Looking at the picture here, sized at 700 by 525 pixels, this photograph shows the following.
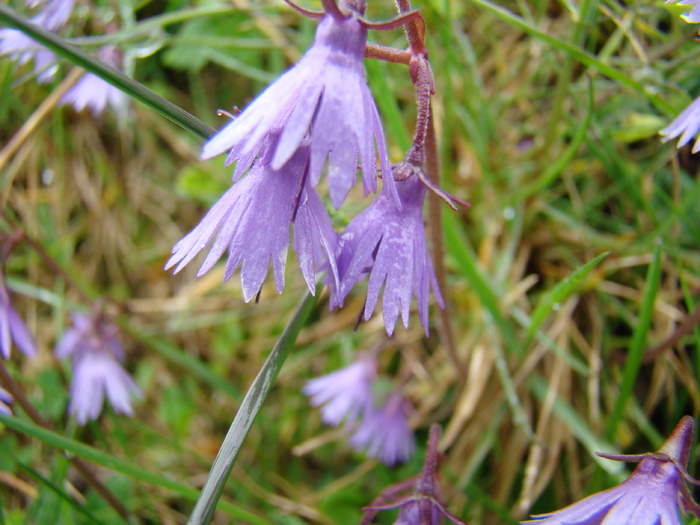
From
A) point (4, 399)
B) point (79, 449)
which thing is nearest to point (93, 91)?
point (4, 399)

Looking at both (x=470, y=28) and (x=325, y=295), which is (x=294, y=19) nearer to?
(x=470, y=28)

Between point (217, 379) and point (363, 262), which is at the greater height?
point (363, 262)

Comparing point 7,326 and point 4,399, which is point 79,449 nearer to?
point 4,399

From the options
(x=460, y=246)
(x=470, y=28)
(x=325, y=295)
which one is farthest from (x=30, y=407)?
(x=470, y=28)

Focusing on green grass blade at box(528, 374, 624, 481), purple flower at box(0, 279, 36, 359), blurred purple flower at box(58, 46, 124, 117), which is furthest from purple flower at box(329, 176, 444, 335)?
blurred purple flower at box(58, 46, 124, 117)

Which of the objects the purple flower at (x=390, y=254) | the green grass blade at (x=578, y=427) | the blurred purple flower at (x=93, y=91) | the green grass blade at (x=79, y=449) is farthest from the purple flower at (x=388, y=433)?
the blurred purple flower at (x=93, y=91)

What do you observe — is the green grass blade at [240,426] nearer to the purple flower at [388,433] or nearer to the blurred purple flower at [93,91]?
the purple flower at [388,433]

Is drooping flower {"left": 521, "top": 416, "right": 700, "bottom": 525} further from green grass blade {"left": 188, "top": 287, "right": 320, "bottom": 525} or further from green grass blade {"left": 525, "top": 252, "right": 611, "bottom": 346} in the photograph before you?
green grass blade {"left": 188, "top": 287, "right": 320, "bottom": 525}
